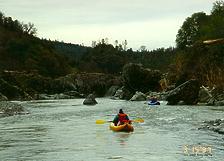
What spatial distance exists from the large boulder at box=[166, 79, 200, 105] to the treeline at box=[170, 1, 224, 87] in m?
4.79

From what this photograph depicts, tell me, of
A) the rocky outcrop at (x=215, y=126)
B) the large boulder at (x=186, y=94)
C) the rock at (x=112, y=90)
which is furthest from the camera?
the rock at (x=112, y=90)

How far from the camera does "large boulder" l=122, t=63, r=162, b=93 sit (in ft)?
309

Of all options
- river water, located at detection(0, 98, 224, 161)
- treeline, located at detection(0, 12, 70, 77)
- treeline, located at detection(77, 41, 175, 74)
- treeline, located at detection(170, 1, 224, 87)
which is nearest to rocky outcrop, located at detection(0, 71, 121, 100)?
treeline, located at detection(0, 12, 70, 77)

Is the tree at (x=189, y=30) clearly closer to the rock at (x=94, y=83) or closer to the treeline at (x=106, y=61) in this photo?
the rock at (x=94, y=83)

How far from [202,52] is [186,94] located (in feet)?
91.1

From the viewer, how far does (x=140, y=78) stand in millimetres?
94312

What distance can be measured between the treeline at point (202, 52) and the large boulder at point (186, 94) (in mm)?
4786

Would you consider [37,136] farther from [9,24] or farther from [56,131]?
[9,24]

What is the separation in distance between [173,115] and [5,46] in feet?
372

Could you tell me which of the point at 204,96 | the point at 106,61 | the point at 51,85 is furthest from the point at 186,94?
the point at 106,61

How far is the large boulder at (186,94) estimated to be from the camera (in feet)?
207

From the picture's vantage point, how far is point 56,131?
34.5 meters


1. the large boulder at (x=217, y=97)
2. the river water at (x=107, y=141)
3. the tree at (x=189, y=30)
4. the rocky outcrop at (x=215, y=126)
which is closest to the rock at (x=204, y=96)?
the large boulder at (x=217, y=97)

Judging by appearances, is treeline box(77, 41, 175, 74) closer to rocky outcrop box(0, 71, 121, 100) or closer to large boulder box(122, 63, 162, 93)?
rocky outcrop box(0, 71, 121, 100)
